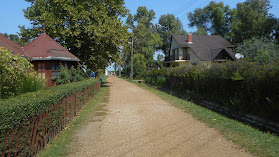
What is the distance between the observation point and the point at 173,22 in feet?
202

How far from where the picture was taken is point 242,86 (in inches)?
374

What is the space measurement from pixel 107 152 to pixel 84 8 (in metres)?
20.6

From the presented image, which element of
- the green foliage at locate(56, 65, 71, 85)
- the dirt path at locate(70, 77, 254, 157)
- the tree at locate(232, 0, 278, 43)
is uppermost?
the tree at locate(232, 0, 278, 43)

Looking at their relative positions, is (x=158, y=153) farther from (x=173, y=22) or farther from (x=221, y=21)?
(x=173, y=22)

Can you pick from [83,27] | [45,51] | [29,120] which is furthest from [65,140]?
[83,27]

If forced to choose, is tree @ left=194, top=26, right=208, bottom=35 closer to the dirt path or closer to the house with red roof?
the house with red roof

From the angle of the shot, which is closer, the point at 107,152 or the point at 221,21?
the point at 107,152

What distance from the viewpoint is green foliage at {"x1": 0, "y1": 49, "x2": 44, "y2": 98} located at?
608 cm

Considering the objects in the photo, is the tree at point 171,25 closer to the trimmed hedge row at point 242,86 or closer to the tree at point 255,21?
the tree at point 255,21

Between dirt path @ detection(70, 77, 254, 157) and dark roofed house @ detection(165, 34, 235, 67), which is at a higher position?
dark roofed house @ detection(165, 34, 235, 67)

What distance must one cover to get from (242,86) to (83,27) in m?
17.1

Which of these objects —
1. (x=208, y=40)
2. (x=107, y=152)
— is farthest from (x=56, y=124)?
(x=208, y=40)

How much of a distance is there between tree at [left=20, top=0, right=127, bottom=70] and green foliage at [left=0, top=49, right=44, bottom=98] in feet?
49.0

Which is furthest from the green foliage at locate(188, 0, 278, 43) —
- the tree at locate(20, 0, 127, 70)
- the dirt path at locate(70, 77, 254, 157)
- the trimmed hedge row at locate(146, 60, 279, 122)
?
the dirt path at locate(70, 77, 254, 157)
